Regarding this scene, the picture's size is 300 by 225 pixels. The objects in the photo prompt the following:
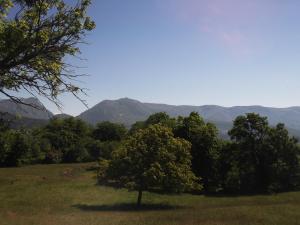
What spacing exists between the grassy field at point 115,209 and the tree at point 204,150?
489 inches

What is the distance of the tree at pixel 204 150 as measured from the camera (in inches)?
2668

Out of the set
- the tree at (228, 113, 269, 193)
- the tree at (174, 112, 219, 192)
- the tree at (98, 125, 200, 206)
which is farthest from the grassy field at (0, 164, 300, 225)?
the tree at (228, 113, 269, 193)

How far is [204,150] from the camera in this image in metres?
68.7

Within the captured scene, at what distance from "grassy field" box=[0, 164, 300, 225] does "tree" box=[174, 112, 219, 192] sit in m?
12.4

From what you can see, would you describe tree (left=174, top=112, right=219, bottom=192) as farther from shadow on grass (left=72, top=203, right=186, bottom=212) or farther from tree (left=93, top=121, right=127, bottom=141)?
tree (left=93, top=121, right=127, bottom=141)

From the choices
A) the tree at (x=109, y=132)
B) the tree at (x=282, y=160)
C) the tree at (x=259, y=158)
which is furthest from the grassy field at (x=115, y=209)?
the tree at (x=109, y=132)

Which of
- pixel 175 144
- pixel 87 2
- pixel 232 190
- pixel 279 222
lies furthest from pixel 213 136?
pixel 87 2

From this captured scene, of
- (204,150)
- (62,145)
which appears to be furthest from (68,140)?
(204,150)

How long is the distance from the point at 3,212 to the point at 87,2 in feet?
104

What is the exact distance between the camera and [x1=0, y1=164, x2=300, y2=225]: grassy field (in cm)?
3322

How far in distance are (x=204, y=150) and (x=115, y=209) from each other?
2940 cm

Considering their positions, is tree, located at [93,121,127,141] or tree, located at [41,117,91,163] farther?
tree, located at [93,121,127,141]

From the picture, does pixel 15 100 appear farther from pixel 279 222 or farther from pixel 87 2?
pixel 279 222

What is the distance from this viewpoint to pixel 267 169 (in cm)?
6744
